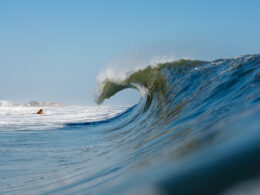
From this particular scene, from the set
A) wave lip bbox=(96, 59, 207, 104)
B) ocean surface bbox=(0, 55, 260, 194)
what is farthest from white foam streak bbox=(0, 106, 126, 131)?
ocean surface bbox=(0, 55, 260, 194)

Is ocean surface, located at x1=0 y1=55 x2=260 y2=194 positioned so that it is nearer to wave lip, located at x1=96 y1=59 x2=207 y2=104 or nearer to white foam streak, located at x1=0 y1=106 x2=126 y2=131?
wave lip, located at x1=96 y1=59 x2=207 y2=104

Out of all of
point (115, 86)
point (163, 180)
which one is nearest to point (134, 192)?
point (163, 180)

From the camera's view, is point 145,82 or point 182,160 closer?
point 182,160

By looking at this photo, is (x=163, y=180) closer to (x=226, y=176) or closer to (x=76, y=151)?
(x=226, y=176)

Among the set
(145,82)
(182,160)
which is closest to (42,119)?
(145,82)

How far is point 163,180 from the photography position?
1.08 meters

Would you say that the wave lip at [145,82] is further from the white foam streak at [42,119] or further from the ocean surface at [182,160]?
the ocean surface at [182,160]

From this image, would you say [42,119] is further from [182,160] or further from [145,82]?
[182,160]

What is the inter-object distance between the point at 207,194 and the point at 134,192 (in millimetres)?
311

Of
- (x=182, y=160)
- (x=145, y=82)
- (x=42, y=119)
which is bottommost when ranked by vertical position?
(x=182, y=160)

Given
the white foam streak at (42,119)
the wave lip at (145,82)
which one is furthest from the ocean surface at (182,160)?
the white foam streak at (42,119)

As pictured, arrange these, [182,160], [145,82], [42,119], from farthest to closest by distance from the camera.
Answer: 1. [42,119]
2. [145,82]
3. [182,160]

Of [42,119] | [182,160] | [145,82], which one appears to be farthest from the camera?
[42,119]

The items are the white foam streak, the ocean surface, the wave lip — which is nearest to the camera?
the ocean surface
